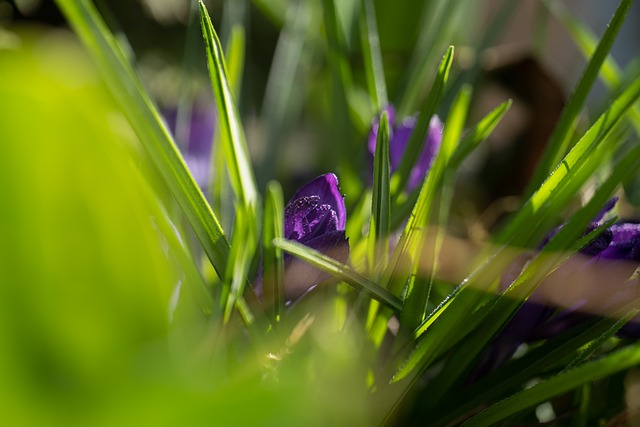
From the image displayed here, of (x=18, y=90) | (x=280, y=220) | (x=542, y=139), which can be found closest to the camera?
(x=18, y=90)

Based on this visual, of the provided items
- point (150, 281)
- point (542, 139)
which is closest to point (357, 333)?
point (150, 281)

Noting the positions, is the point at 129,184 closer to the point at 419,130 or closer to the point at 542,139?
the point at 419,130

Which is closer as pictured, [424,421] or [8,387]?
[8,387]

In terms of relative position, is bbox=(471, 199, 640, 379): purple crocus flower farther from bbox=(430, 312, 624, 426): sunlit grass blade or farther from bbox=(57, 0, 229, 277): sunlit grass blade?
bbox=(57, 0, 229, 277): sunlit grass blade

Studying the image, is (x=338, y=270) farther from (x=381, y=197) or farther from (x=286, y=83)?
(x=286, y=83)

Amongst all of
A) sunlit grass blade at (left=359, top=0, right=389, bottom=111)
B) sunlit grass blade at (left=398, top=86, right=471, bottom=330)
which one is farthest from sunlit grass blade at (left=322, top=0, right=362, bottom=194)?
sunlit grass blade at (left=398, top=86, right=471, bottom=330)

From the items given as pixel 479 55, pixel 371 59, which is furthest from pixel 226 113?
pixel 479 55
